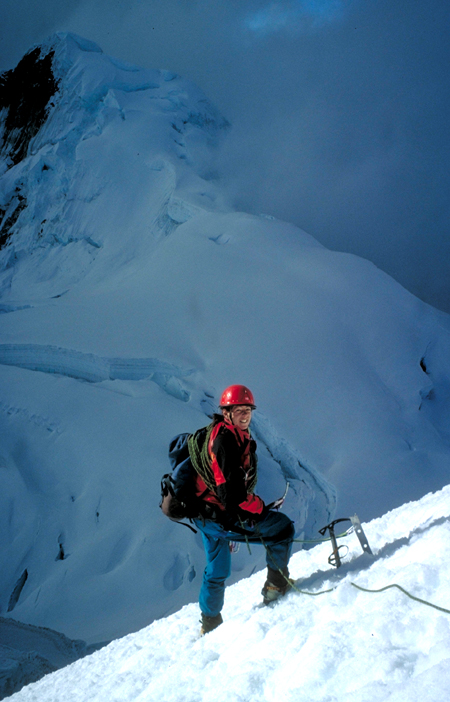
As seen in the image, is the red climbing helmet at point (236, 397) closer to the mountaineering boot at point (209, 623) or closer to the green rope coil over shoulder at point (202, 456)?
the green rope coil over shoulder at point (202, 456)

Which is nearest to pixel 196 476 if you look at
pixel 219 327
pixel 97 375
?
pixel 97 375

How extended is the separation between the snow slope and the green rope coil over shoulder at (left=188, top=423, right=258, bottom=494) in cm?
55

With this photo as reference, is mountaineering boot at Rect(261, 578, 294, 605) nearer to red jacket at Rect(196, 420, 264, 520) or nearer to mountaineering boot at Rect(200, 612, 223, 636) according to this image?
mountaineering boot at Rect(200, 612, 223, 636)

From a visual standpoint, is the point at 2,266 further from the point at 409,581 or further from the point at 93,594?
the point at 409,581

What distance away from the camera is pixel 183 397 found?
6234mm

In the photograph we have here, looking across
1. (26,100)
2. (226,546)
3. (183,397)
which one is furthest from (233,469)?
(26,100)

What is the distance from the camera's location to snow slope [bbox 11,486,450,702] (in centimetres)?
105

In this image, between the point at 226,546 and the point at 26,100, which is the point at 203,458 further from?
the point at 26,100

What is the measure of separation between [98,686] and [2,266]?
62.1 ft

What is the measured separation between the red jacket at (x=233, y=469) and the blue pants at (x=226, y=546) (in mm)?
120

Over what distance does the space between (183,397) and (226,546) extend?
168 inches

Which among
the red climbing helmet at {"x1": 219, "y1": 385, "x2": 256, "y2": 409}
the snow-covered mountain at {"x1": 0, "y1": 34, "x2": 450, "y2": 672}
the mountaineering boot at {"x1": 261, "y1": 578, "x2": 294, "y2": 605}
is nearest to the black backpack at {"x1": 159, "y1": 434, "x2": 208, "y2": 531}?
the red climbing helmet at {"x1": 219, "y1": 385, "x2": 256, "y2": 409}

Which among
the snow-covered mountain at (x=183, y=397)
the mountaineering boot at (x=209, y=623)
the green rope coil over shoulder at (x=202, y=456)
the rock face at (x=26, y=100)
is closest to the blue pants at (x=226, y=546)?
the mountaineering boot at (x=209, y=623)

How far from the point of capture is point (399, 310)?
27.3 ft
